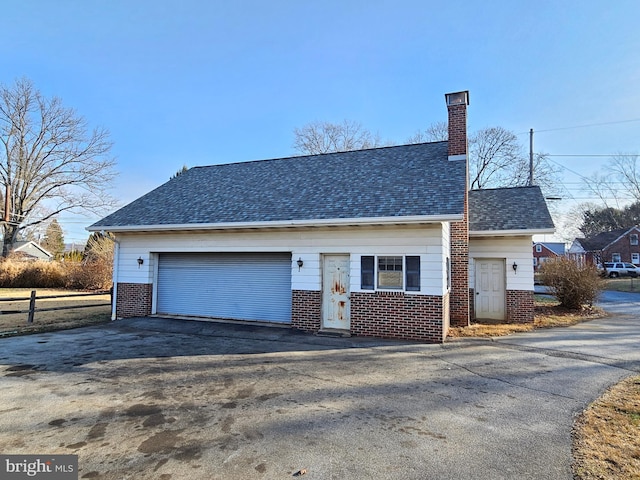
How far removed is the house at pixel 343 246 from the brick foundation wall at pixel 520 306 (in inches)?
1.6

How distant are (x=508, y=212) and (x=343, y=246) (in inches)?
268

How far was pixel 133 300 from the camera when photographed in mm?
11305

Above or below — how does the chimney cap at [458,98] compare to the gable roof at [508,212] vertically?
above

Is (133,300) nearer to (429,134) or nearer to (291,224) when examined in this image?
(291,224)

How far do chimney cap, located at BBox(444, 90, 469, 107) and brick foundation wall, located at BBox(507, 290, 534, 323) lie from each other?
637cm

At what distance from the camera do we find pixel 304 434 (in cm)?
384

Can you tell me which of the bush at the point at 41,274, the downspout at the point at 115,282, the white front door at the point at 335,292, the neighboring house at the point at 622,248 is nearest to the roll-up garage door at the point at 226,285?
the white front door at the point at 335,292

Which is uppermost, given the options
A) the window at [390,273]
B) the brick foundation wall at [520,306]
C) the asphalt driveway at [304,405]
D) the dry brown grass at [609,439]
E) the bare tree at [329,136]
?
the bare tree at [329,136]

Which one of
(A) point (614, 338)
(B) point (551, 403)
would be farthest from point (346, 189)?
(A) point (614, 338)

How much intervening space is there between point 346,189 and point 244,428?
301 inches

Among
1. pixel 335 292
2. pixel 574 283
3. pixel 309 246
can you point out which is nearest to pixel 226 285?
pixel 309 246

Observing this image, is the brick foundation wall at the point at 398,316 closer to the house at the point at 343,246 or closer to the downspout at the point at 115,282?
the house at the point at 343,246

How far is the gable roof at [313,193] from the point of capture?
8852mm

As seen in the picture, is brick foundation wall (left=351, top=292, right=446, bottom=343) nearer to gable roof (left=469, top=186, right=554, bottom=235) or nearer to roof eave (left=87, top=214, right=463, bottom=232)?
roof eave (left=87, top=214, right=463, bottom=232)
